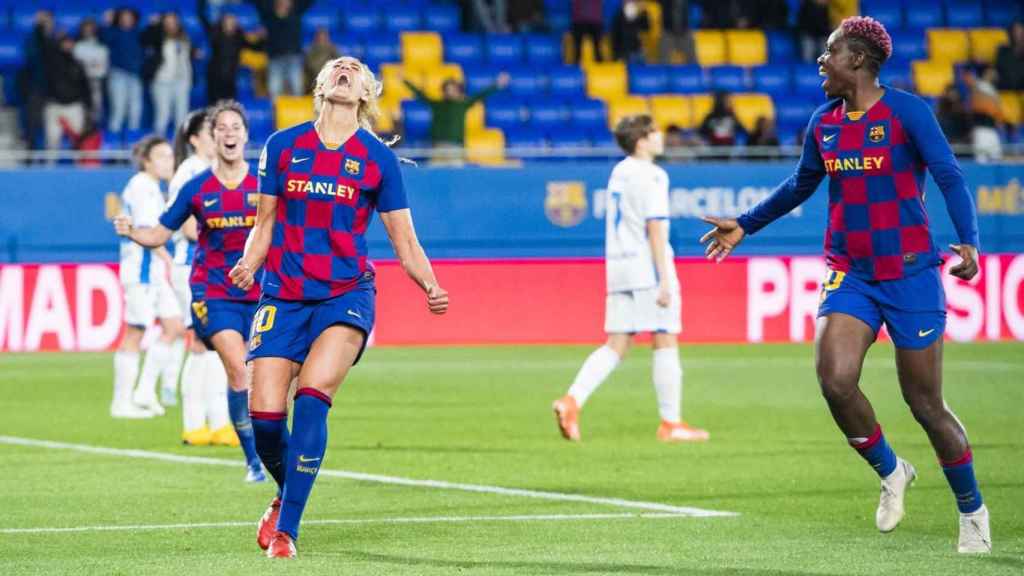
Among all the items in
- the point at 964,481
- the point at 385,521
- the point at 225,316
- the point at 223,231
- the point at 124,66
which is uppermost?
the point at 124,66

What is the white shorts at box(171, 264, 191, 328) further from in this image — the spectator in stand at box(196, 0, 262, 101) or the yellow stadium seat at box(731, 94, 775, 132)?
the yellow stadium seat at box(731, 94, 775, 132)

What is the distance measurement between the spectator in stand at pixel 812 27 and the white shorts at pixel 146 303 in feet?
54.9

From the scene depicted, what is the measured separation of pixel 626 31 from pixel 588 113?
188 cm

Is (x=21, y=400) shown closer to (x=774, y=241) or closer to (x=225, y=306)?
(x=225, y=306)

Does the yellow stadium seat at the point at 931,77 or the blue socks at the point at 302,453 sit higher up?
the yellow stadium seat at the point at 931,77

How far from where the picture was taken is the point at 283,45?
27578 millimetres

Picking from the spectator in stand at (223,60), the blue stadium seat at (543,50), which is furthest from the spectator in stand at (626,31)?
the spectator in stand at (223,60)

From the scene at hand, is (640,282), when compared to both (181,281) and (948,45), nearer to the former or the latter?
(181,281)

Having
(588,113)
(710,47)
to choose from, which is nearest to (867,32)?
(588,113)

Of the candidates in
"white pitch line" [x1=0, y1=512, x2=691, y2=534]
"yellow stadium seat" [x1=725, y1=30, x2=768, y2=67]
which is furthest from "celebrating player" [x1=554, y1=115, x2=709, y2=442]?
"yellow stadium seat" [x1=725, y1=30, x2=768, y2=67]

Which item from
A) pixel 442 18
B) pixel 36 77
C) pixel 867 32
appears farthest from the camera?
pixel 442 18

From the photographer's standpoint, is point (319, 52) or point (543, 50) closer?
point (319, 52)

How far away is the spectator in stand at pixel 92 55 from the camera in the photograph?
26.9 metres

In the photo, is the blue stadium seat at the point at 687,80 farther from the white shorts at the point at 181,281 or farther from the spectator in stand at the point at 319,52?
the white shorts at the point at 181,281
